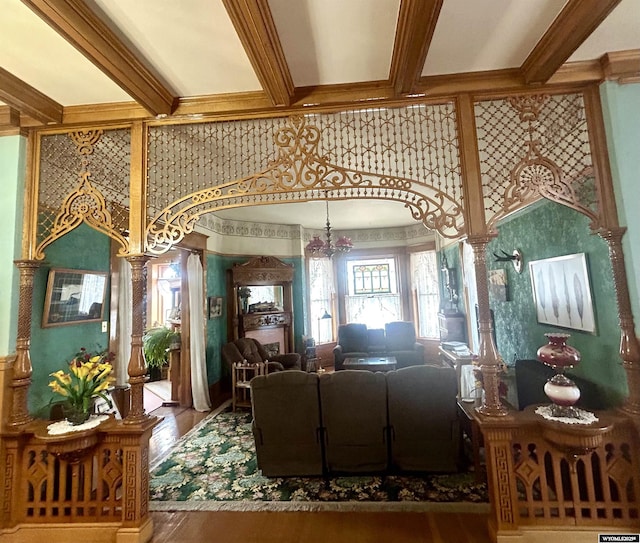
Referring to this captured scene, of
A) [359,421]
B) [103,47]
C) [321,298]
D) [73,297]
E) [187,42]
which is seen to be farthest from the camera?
[321,298]

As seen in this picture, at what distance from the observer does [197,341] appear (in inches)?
199

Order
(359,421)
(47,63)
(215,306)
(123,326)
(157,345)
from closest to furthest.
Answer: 1. (47,63)
2. (359,421)
3. (123,326)
4. (215,306)
5. (157,345)

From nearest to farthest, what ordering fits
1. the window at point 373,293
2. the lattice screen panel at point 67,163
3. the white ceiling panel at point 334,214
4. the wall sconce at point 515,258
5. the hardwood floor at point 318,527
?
the hardwood floor at point 318,527, the lattice screen panel at point 67,163, the wall sconce at point 515,258, the white ceiling panel at point 334,214, the window at point 373,293

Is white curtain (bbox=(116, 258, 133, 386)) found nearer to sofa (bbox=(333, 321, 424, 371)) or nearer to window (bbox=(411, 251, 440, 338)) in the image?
sofa (bbox=(333, 321, 424, 371))

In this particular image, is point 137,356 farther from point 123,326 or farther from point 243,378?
point 243,378

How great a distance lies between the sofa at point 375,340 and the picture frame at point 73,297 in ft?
13.7

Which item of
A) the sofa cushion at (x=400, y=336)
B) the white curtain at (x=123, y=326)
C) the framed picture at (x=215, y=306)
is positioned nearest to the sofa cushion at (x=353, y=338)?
the sofa cushion at (x=400, y=336)

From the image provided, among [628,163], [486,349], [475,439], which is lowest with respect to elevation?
[475,439]

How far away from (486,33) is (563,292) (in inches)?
84.8

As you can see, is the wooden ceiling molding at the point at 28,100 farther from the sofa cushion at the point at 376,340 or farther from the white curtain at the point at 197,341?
the sofa cushion at the point at 376,340

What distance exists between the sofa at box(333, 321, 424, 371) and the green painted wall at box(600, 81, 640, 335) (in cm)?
459

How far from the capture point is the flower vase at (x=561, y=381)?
1984 mm

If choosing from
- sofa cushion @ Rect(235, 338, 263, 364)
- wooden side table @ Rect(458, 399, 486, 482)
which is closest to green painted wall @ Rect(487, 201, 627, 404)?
wooden side table @ Rect(458, 399, 486, 482)

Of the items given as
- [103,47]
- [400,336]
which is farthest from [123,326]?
[400,336]
